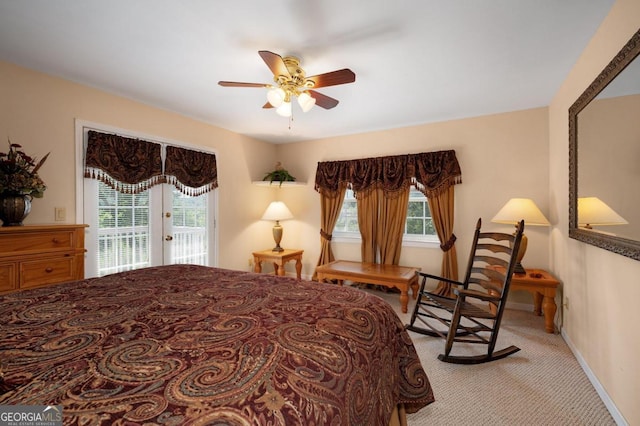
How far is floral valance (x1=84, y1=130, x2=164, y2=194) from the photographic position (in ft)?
8.75

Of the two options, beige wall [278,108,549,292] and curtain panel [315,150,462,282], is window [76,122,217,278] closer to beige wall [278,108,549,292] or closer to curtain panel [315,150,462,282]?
curtain panel [315,150,462,282]

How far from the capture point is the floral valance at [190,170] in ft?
10.9

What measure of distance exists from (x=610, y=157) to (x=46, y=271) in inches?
150

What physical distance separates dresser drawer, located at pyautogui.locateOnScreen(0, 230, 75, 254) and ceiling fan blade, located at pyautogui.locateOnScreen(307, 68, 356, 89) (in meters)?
2.24

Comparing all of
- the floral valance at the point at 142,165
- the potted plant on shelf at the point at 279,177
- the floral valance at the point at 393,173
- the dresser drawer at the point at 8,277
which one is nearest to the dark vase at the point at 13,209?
the dresser drawer at the point at 8,277

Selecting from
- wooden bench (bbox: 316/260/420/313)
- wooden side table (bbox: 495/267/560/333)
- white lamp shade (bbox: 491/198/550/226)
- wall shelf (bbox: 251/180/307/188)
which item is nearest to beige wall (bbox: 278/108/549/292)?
wooden bench (bbox: 316/260/420/313)

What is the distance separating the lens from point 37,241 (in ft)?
6.72

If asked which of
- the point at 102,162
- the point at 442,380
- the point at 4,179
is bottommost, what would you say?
the point at 442,380

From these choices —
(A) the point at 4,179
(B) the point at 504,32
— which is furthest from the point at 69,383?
(B) the point at 504,32

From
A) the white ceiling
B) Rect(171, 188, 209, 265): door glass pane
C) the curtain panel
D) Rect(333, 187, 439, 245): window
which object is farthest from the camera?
Answer: Rect(333, 187, 439, 245): window

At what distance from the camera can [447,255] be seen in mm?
3594

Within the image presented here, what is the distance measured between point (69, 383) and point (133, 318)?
468mm

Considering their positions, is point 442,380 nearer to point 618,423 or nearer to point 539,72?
point 618,423

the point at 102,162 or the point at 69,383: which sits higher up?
the point at 102,162
